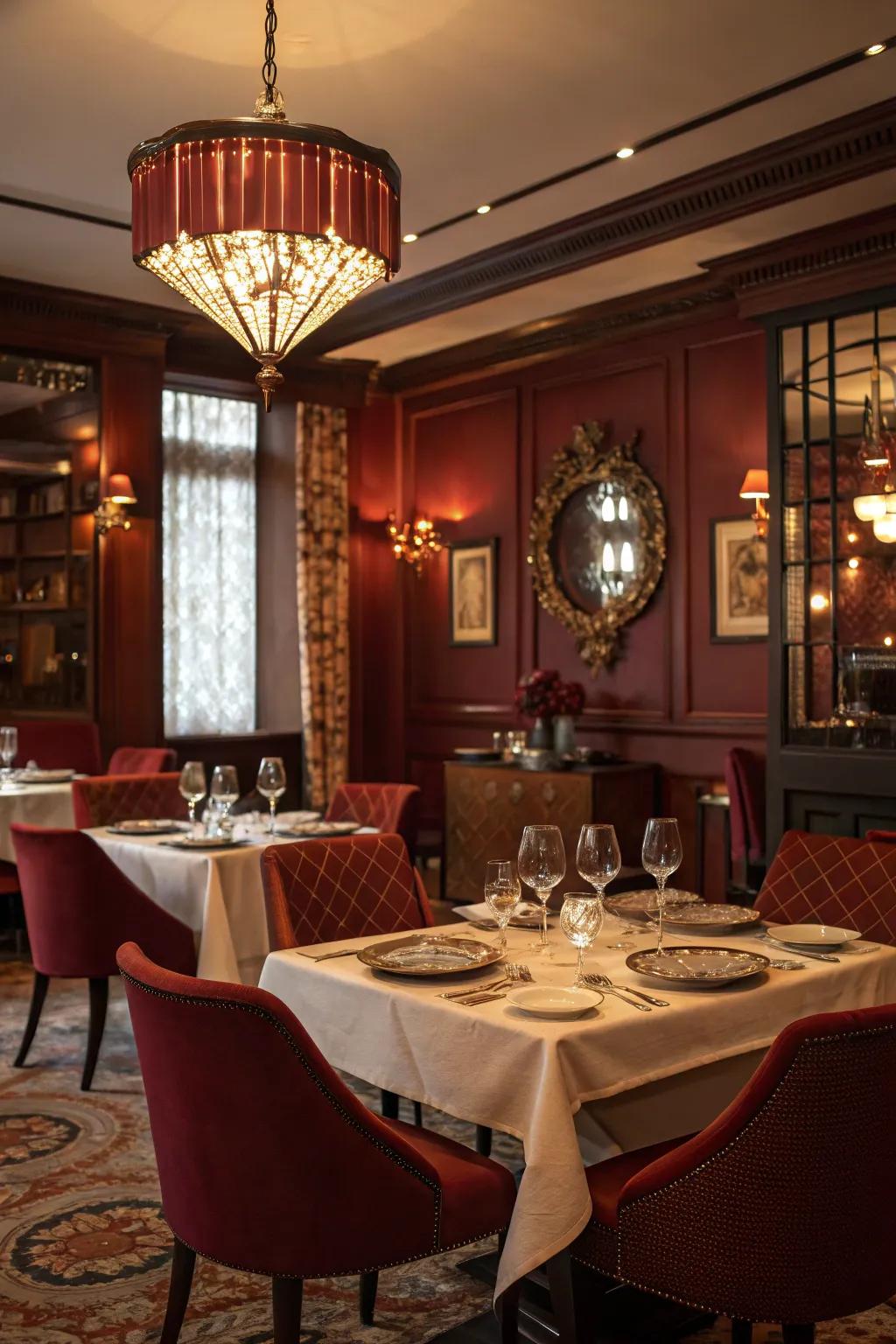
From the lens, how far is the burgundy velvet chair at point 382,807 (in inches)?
198

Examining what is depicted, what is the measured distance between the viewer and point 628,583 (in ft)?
22.8

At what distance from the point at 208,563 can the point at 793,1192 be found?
6918 millimetres

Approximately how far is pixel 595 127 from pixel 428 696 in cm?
423

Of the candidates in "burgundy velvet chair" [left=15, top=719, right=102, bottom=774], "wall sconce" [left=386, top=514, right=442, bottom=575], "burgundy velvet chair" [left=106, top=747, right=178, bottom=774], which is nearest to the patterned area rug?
"burgundy velvet chair" [left=106, top=747, right=178, bottom=774]

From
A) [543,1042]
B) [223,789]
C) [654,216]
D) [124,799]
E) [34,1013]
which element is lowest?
[34,1013]

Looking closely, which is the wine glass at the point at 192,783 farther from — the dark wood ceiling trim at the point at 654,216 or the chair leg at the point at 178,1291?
the dark wood ceiling trim at the point at 654,216

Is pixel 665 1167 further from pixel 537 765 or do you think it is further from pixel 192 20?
pixel 537 765

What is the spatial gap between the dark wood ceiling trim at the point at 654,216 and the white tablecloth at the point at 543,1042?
332 centimetres

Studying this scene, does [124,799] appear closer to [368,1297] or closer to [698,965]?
[368,1297]

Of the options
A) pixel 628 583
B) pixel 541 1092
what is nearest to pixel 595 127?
pixel 628 583

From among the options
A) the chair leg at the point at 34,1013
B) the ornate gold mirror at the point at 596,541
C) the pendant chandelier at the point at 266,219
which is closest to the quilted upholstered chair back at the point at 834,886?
the pendant chandelier at the point at 266,219

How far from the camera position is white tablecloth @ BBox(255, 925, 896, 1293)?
79.1 inches

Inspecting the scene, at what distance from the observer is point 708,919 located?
2811mm

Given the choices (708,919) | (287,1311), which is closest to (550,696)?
(708,919)
